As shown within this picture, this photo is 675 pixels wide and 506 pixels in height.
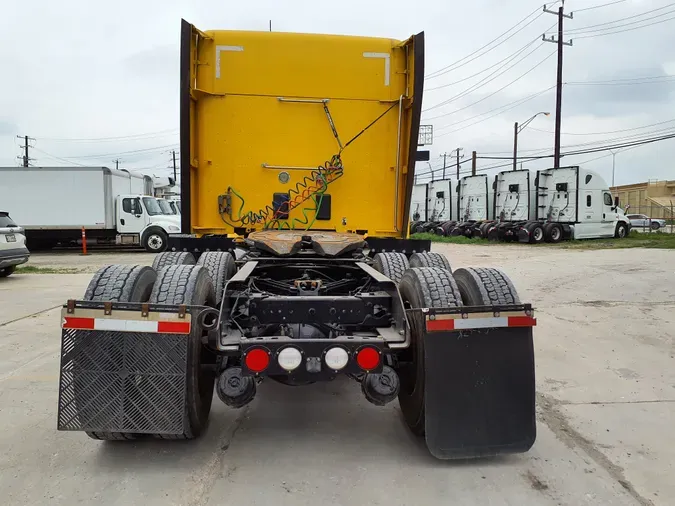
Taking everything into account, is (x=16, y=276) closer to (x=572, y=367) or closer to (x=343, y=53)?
(x=343, y=53)

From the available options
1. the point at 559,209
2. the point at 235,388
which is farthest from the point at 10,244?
the point at 559,209

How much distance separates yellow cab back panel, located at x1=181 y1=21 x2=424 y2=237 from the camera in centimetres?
579

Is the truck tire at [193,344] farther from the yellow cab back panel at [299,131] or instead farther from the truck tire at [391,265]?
the yellow cab back panel at [299,131]

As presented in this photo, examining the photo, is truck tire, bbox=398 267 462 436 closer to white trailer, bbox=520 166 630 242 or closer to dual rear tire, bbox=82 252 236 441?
dual rear tire, bbox=82 252 236 441

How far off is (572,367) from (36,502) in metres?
4.80

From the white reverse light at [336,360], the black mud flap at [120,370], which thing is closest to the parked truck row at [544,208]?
the white reverse light at [336,360]

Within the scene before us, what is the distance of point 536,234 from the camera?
2539 cm

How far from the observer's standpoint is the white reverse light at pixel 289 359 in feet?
10.3

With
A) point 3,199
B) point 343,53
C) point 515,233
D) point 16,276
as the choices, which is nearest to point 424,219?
point 515,233

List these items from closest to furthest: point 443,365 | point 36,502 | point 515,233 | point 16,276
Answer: point 36,502 < point 443,365 < point 16,276 < point 515,233

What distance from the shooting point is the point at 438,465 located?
335cm

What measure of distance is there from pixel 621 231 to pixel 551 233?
481 cm

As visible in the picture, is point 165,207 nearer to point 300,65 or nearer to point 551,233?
point 300,65

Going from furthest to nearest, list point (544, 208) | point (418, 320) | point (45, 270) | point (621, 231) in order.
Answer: point (621, 231) → point (544, 208) → point (45, 270) → point (418, 320)
